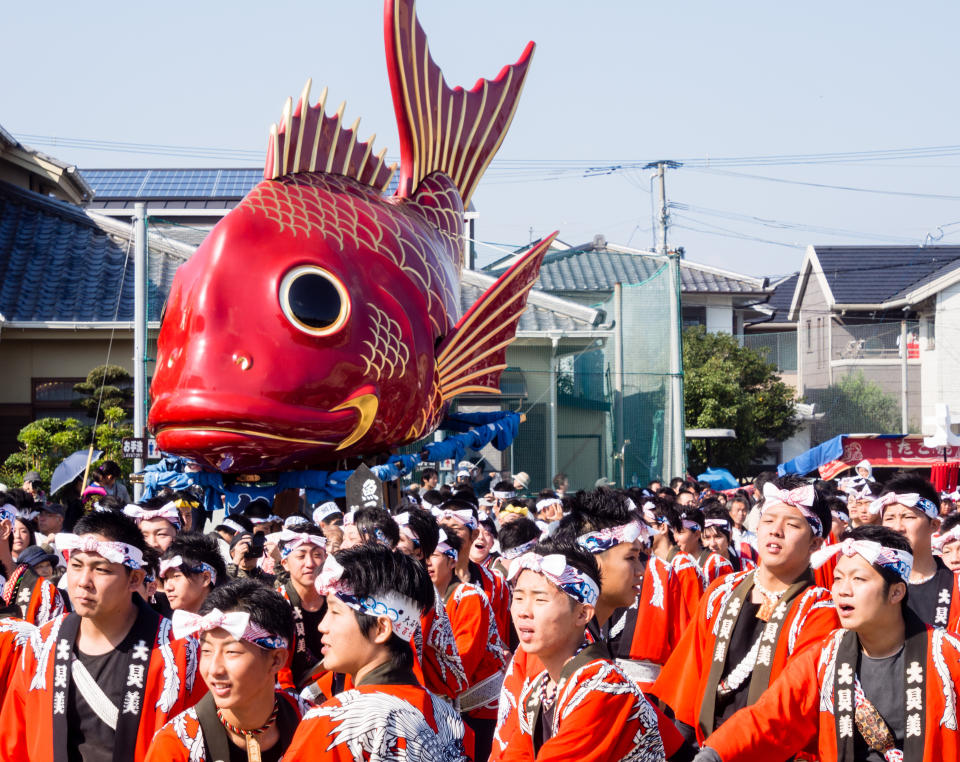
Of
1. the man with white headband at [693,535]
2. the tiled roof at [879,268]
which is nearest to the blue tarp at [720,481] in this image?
the tiled roof at [879,268]

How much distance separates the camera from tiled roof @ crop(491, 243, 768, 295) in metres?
27.7

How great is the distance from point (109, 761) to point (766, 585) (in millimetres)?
2401

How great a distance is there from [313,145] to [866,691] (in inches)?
346

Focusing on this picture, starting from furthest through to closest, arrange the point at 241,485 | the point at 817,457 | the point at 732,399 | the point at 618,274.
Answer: the point at 618,274
the point at 732,399
the point at 817,457
the point at 241,485

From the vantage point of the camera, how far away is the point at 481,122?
44.9 feet

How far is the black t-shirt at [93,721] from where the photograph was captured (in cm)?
376

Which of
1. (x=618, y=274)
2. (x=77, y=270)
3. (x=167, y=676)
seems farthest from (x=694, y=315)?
(x=167, y=676)

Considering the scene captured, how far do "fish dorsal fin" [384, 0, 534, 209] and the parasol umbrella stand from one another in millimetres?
4249

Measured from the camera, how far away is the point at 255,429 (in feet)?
33.9

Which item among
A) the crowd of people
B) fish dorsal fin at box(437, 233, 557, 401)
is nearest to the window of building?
fish dorsal fin at box(437, 233, 557, 401)

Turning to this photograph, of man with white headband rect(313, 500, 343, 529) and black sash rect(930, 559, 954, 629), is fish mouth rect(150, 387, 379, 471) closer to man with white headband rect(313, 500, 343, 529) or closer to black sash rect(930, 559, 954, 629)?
man with white headband rect(313, 500, 343, 529)

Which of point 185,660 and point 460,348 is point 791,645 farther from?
point 460,348

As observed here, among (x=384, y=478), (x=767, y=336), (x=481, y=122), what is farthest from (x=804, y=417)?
(x=384, y=478)

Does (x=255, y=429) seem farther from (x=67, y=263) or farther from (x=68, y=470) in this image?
(x=67, y=263)
